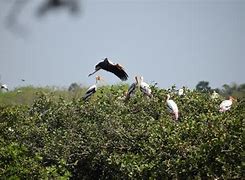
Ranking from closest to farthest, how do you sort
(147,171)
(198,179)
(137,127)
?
(198,179), (147,171), (137,127)

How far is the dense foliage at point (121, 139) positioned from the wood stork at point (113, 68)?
566 mm

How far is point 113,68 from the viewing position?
12984 millimetres

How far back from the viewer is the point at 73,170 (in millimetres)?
9945

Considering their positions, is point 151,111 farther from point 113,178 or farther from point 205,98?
point 113,178

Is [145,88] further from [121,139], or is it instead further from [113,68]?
[121,139]

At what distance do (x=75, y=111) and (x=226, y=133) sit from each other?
4.16 metres

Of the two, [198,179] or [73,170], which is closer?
[198,179]

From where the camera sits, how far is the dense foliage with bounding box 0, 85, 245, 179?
753 centimetres

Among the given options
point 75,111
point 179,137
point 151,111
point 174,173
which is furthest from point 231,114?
point 75,111

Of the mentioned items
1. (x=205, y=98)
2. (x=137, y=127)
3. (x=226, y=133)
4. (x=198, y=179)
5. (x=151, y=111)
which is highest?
(x=205, y=98)

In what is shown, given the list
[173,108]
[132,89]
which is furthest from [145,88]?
[173,108]

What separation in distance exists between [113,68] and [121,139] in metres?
3.66

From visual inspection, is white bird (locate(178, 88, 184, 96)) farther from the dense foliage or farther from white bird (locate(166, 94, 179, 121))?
white bird (locate(166, 94, 179, 121))

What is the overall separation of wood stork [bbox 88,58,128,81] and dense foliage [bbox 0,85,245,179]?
0.57 meters
